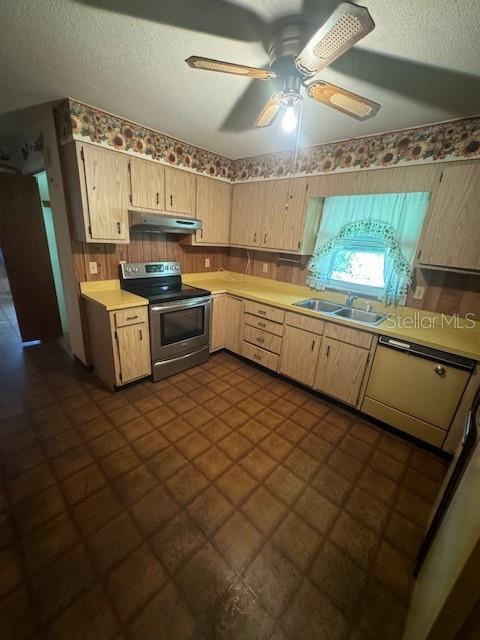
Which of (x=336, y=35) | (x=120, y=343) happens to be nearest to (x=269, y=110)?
(x=336, y=35)

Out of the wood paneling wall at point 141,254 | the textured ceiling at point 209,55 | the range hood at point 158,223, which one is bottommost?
the wood paneling wall at point 141,254

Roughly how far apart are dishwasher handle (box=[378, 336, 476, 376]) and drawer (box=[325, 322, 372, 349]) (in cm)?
12

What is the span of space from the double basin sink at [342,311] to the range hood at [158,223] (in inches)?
56.4

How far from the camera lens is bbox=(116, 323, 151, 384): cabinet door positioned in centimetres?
235

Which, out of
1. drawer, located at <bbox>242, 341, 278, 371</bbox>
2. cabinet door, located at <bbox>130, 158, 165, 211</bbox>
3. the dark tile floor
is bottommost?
the dark tile floor

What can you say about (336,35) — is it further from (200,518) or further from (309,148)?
(200,518)

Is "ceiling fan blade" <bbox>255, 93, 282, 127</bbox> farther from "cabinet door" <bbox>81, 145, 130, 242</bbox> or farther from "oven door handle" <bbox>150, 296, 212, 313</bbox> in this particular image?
"oven door handle" <bbox>150, 296, 212, 313</bbox>

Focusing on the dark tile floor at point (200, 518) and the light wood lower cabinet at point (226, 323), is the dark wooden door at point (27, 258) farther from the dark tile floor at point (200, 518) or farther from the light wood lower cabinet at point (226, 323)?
the light wood lower cabinet at point (226, 323)

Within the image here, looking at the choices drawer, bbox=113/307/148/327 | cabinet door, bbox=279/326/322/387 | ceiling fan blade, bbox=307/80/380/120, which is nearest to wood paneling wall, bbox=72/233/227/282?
drawer, bbox=113/307/148/327

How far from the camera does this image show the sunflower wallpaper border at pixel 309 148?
190 centimetres

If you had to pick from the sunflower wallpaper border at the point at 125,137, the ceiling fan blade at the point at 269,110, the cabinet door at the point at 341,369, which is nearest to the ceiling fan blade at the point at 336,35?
the ceiling fan blade at the point at 269,110

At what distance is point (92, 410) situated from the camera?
223cm

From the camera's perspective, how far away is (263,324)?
2.89 metres

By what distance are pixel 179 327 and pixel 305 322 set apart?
1.35m
